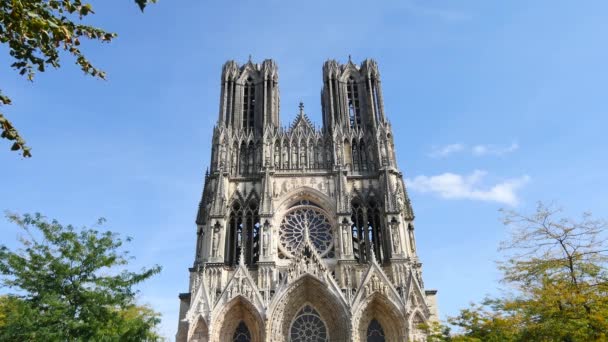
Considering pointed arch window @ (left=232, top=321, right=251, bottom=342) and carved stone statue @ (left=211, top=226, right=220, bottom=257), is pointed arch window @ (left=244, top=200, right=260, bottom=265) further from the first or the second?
pointed arch window @ (left=232, top=321, right=251, bottom=342)

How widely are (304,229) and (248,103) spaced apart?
37.1 ft

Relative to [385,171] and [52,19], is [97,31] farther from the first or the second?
[385,171]

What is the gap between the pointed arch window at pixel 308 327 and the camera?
976 inches

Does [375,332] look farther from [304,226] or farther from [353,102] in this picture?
[353,102]

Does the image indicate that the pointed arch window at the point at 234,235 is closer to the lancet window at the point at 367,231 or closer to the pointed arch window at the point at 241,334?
the pointed arch window at the point at 241,334

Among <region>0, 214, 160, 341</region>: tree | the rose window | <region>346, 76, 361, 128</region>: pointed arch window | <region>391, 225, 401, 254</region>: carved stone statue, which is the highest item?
<region>346, 76, 361, 128</region>: pointed arch window

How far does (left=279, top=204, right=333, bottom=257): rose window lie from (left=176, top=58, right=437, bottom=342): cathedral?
0.22 ft

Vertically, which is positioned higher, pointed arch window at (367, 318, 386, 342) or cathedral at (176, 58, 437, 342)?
cathedral at (176, 58, 437, 342)

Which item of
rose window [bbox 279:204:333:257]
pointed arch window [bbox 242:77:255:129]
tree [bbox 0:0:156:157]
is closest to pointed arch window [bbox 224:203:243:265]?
rose window [bbox 279:204:333:257]

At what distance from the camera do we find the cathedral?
80.5 ft

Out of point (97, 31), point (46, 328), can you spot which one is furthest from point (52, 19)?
point (46, 328)

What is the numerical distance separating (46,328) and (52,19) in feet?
33.9

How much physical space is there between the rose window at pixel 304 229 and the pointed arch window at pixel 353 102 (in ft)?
24.5

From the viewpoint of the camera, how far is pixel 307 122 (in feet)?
108
